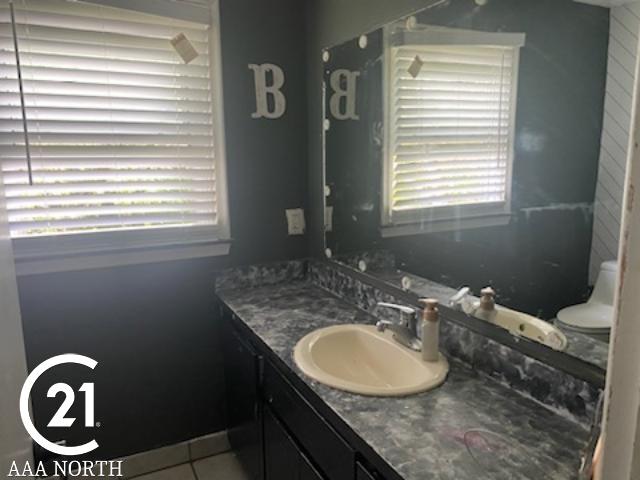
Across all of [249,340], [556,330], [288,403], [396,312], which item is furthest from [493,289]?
[249,340]

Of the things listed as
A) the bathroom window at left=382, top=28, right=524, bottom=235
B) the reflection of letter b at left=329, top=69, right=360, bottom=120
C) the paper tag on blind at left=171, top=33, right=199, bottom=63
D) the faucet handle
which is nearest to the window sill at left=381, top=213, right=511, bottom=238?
the bathroom window at left=382, top=28, right=524, bottom=235

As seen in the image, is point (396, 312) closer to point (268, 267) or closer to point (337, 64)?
point (268, 267)

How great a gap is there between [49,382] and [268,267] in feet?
3.54

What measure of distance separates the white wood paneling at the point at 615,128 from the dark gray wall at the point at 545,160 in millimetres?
22

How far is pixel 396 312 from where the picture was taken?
5.81ft

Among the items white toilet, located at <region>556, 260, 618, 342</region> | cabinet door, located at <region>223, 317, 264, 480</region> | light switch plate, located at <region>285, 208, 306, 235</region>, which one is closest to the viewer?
white toilet, located at <region>556, 260, 618, 342</region>

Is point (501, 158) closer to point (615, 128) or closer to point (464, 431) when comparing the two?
point (615, 128)

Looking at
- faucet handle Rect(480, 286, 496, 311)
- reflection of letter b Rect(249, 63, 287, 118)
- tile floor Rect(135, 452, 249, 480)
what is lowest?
tile floor Rect(135, 452, 249, 480)

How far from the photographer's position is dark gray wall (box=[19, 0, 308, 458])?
6.65 feet

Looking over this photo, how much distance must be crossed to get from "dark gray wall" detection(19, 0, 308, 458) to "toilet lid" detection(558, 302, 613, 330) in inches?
57.0

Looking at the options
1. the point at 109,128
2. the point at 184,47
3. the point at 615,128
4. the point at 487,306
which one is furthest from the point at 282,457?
the point at 184,47

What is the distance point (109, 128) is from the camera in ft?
6.47

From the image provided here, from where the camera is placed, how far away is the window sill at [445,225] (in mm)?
1438

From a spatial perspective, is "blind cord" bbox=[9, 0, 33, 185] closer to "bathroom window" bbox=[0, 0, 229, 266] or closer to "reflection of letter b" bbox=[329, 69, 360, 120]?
"bathroom window" bbox=[0, 0, 229, 266]
